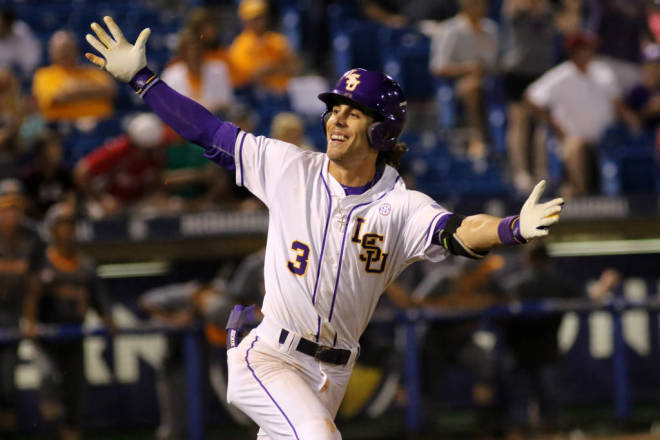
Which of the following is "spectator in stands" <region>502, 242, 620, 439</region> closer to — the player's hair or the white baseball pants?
the player's hair

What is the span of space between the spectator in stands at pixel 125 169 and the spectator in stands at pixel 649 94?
14.3ft

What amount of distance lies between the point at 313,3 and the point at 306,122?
2.02 metres

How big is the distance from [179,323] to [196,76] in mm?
2114

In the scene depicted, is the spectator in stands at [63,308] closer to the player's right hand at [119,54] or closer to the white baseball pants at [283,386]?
the player's right hand at [119,54]

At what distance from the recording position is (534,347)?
831 centimetres

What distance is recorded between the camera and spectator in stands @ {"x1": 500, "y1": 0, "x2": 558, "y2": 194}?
31.4 feet

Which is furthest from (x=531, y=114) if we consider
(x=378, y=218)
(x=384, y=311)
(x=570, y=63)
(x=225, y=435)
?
(x=378, y=218)

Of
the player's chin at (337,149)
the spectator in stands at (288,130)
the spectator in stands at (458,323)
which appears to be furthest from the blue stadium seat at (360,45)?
the player's chin at (337,149)

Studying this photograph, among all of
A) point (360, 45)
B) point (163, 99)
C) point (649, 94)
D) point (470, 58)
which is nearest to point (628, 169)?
point (649, 94)

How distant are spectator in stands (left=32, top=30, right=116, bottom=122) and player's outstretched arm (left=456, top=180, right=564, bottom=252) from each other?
5449 mm

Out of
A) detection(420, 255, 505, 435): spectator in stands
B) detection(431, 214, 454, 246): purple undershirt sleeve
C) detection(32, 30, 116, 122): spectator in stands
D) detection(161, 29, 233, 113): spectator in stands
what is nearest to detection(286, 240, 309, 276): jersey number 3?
detection(431, 214, 454, 246): purple undershirt sleeve

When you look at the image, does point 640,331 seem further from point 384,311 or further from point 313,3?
point 313,3

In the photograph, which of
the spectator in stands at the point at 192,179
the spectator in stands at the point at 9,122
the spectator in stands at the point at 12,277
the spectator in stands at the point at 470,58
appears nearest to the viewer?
the spectator in stands at the point at 12,277

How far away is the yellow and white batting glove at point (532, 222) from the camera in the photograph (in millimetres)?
3875
